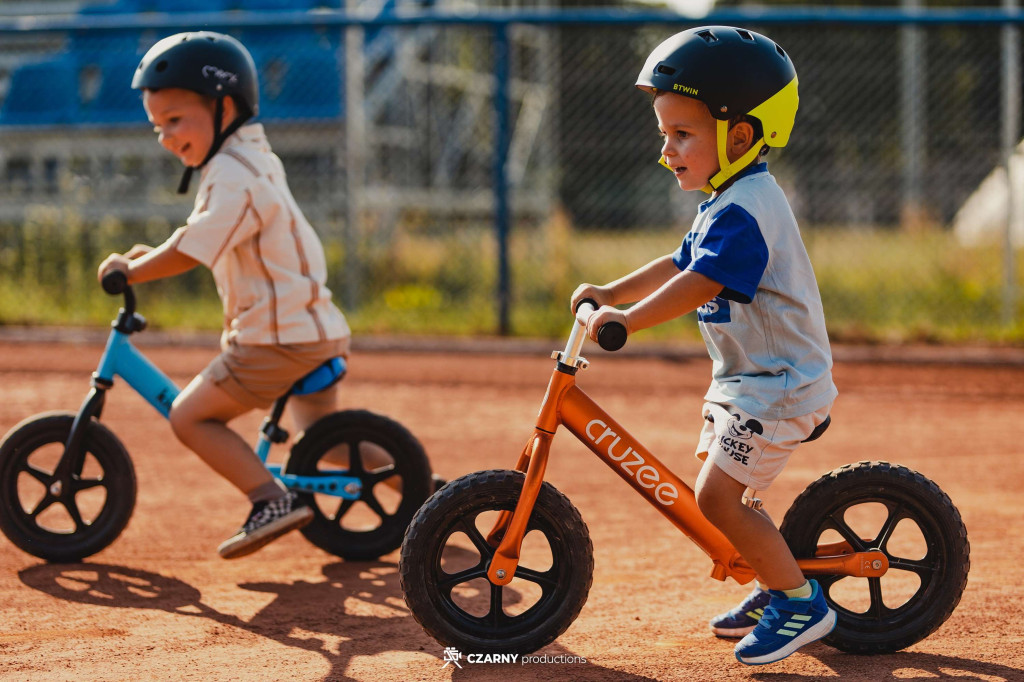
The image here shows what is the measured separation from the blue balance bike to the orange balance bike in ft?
3.40

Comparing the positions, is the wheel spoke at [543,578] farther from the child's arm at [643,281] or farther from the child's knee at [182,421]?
the child's knee at [182,421]

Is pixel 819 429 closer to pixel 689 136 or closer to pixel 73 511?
pixel 689 136

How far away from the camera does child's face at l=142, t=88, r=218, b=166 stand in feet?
13.4

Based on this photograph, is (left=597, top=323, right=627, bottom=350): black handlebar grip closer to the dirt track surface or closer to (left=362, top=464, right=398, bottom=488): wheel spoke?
the dirt track surface

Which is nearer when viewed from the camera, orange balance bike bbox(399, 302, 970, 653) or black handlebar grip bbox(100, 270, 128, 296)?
orange balance bike bbox(399, 302, 970, 653)

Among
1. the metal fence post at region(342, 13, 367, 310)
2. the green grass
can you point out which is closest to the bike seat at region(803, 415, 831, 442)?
the green grass

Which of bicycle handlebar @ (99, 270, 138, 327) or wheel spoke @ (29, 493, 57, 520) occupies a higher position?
bicycle handlebar @ (99, 270, 138, 327)

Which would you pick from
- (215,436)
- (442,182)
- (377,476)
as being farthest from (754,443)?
(442,182)

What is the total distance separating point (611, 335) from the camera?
282 centimetres

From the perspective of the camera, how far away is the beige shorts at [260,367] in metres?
4.00

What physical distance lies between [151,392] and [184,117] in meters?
0.95

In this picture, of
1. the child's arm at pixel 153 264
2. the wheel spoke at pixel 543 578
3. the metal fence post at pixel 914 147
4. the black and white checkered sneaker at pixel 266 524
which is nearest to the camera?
the wheel spoke at pixel 543 578

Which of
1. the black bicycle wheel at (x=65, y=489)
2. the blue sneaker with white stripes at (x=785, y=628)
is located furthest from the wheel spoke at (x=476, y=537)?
the black bicycle wheel at (x=65, y=489)

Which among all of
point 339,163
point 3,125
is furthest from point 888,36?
point 3,125
